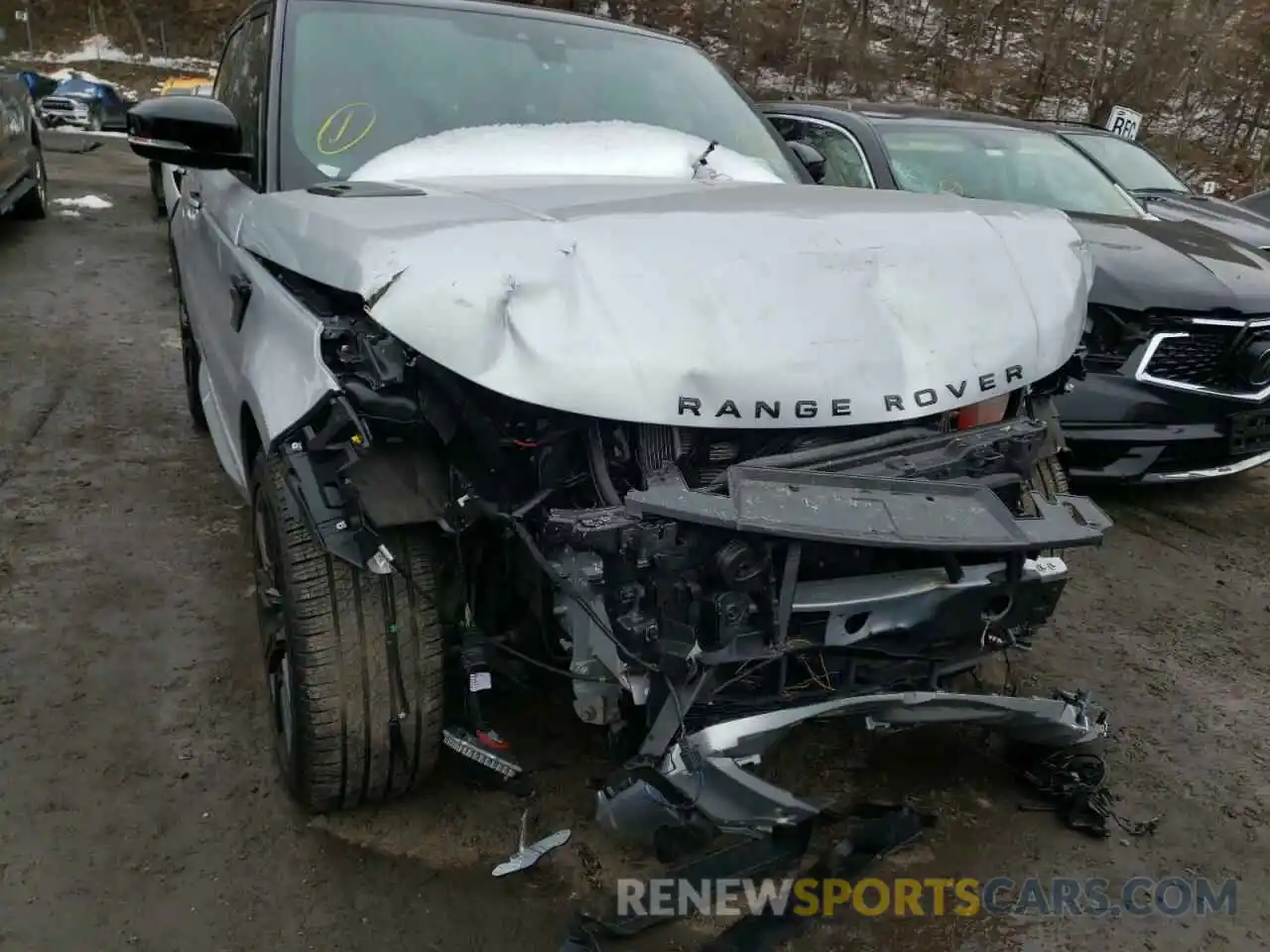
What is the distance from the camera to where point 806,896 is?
7.44 feet

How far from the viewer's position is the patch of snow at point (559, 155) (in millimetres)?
2838

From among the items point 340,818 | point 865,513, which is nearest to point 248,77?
point 340,818

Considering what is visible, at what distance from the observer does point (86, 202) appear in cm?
1138

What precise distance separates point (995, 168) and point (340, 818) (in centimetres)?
511

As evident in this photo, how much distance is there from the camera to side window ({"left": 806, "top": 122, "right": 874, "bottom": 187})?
216 inches

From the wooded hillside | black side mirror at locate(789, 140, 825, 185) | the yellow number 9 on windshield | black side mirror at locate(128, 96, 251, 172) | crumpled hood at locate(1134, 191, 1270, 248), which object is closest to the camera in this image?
black side mirror at locate(128, 96, 251, 172)

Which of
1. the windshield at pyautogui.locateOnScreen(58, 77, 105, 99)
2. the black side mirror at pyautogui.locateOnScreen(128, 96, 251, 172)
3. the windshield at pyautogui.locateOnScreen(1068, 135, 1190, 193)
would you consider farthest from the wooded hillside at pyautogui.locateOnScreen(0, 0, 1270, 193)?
the black side mirror at pyautogui.locateOnScreen(128, 96, 251, 172)

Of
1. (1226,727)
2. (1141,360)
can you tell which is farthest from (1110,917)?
(1141,360)

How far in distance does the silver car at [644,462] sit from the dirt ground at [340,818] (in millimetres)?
235

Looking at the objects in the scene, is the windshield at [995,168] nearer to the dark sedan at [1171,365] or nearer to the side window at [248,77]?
the dark sedan at [1171,365]

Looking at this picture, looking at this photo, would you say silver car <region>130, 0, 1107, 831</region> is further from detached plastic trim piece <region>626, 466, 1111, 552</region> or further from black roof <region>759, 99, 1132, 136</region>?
black roof <region>759, 99, 1132, 136</region>

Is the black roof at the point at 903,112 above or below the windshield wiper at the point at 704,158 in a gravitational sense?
below

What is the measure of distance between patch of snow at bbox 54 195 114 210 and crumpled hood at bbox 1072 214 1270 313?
420 inches

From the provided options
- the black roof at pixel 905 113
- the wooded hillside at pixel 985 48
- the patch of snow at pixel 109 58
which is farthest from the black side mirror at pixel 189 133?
the patch of snow at pixel 109 58
